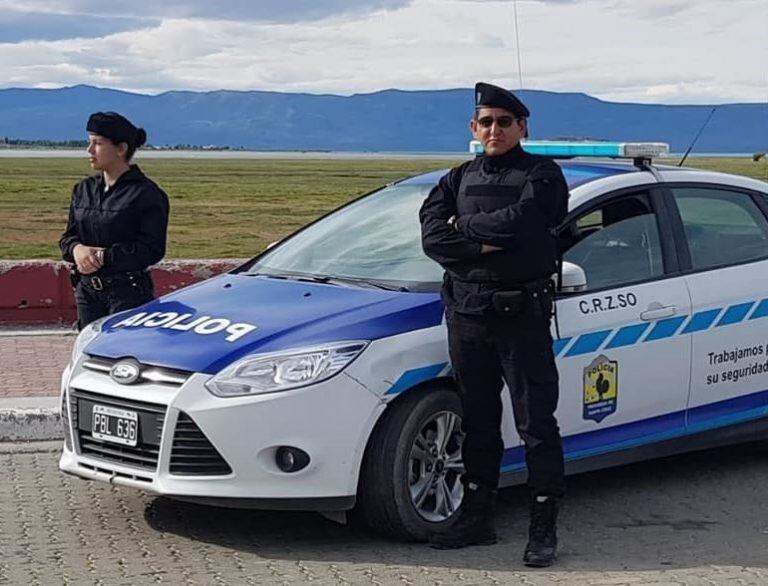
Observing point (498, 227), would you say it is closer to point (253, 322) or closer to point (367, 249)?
point (253, 322)

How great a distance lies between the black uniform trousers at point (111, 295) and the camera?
657cm

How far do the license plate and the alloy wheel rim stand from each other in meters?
1.11

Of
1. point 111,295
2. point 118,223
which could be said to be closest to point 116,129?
point 118,223

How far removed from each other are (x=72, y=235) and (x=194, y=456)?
6.74 feet

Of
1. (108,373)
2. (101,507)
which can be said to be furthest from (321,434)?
(101,507)

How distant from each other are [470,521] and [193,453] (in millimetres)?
1163

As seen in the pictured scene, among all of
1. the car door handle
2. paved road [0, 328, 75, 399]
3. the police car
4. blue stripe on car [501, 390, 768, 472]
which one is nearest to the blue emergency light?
the police car

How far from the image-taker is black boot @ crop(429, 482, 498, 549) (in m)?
5.36

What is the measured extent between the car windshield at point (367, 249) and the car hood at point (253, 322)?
0.57ft

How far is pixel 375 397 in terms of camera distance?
513cm

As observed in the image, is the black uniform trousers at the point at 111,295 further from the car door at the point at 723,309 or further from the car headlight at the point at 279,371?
the car door at the point at 723,309

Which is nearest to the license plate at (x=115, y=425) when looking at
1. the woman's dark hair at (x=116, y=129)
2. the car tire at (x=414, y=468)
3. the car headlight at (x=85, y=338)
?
the car headlight at (x=85, y=338)

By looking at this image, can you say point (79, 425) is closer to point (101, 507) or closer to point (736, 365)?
point (101, 507)

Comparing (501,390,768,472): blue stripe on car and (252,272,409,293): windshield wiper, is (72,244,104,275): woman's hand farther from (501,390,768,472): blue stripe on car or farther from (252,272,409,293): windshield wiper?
(501,390,768,472): blue stripe on car
